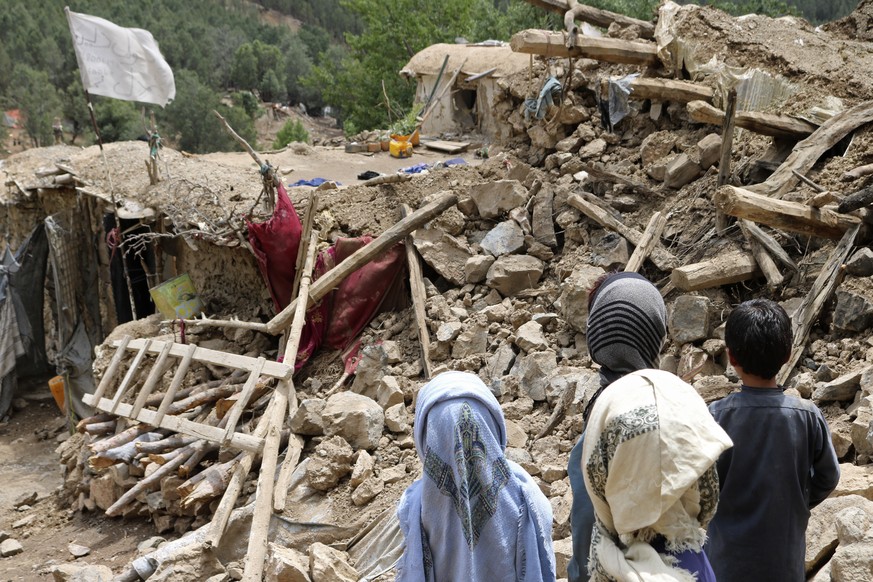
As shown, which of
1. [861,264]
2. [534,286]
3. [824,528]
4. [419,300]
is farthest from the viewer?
[419,300]

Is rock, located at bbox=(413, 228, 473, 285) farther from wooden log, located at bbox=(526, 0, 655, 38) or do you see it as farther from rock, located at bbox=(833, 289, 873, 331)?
rock, located at bbox=(833, 289, 873, 331)

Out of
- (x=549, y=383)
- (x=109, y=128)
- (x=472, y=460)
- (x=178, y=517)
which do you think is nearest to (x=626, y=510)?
(x=472, y=460)

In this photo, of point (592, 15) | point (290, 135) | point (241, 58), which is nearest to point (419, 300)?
point (592, 15)

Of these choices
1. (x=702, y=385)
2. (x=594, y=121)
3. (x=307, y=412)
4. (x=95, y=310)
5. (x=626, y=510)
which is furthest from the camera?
(x=95, y=310)

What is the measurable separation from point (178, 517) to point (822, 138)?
19.1ft

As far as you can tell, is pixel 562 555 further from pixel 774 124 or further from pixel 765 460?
pixel 774 124

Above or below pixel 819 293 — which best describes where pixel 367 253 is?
below

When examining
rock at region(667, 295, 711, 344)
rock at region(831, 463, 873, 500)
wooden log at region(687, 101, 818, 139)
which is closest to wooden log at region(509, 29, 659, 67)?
wooden log at region(687, 101, 818, 139)

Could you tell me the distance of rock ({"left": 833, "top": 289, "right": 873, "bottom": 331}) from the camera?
4297 mm

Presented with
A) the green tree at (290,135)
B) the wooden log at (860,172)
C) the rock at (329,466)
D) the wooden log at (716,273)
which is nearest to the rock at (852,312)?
the wooden log at (716,273)

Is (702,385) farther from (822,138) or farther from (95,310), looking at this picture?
(95,310)

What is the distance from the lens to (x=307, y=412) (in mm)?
6074

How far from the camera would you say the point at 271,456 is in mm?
5766

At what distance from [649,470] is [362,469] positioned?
3931 mm
